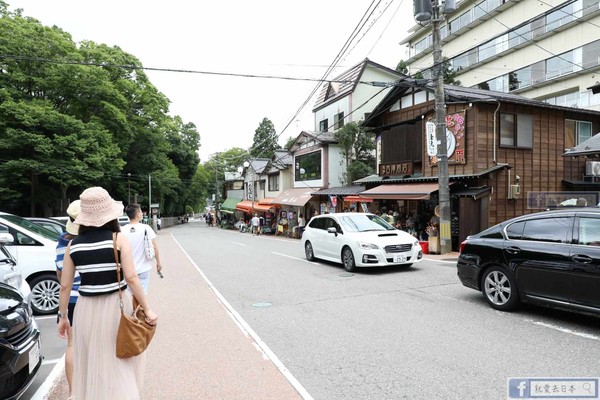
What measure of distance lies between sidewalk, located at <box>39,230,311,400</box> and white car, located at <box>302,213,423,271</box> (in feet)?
13.5

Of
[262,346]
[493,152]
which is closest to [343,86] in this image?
[493,152]

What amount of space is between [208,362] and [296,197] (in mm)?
25441

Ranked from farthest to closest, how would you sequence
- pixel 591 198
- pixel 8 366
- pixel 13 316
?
pixel 591 198
pixel 13 316
pixel 8 366

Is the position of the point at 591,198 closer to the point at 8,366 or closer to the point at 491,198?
the point at 491,198

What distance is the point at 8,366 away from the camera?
9.85ft

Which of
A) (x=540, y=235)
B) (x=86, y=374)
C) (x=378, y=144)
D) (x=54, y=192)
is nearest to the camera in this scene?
(x=86, y=374)

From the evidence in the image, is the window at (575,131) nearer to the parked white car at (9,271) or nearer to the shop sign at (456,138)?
the shop sign at (456,138)

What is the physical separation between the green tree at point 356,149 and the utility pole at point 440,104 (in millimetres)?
10177

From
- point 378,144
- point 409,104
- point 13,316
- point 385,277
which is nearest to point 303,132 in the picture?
point 378,144

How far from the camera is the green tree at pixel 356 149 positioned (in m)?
24.1

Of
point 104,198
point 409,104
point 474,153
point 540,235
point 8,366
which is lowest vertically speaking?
point 8,366

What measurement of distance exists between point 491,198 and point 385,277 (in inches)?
332

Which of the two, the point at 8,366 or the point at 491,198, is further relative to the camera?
the point at 491,198

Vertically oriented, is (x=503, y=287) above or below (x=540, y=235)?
below
